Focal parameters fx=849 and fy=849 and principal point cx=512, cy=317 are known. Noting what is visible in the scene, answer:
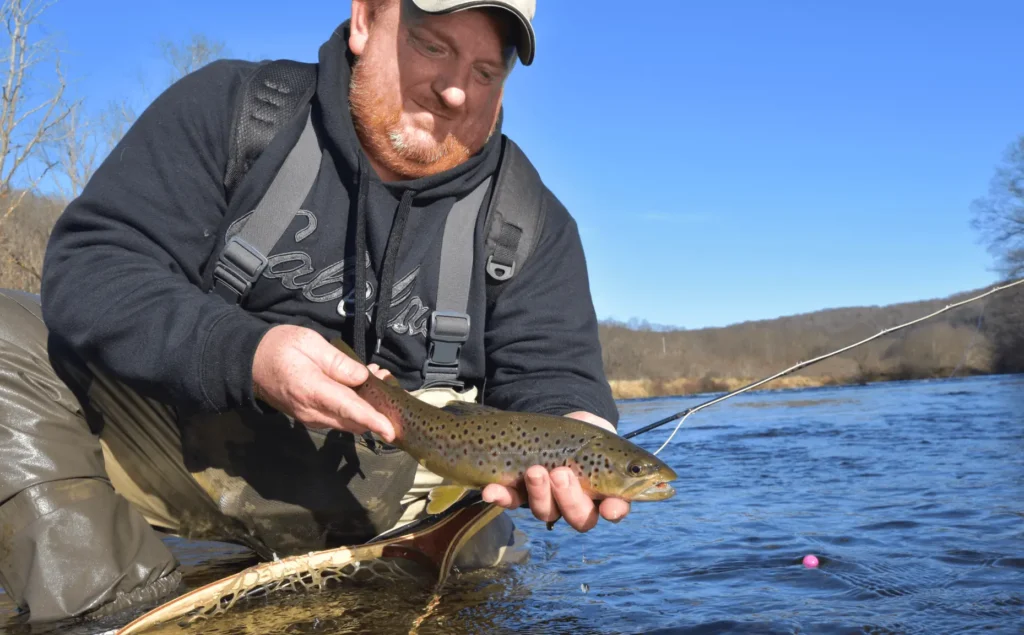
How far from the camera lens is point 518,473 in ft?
10.0

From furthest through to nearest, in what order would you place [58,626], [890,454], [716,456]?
[716,456]
[890,454]
[58,626]

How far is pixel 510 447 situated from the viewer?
3078 mm

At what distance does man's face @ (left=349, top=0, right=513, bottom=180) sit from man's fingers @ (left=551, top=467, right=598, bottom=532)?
1.59 meters

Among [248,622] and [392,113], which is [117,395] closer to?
[248,622]

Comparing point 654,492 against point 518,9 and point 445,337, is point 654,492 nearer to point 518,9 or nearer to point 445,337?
point 445,337

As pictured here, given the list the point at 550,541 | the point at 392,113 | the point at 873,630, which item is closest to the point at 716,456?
the point at 550,541

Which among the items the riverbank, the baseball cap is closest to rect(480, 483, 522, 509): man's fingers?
the baseball cap

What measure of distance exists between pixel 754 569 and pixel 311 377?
2841 mm

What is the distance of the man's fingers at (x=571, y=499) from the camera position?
2930mm

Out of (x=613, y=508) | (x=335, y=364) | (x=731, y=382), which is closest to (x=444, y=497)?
(x=613, y=508)

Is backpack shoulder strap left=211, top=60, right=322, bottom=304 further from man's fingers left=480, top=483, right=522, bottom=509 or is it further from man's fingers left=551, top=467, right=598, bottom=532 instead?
man's fingers left=551, top=467, right=598, bottom=532

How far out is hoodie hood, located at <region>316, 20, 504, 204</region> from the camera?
11.7 feet

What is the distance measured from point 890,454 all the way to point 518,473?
7975 mm

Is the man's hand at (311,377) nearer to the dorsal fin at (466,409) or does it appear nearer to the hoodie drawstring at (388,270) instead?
the dorsal fin at (466,409)
